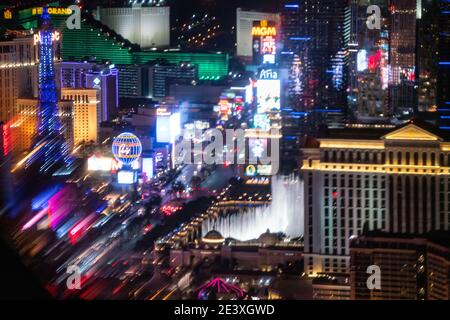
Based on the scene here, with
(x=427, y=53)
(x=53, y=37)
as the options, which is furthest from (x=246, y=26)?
(x=427, y=53)

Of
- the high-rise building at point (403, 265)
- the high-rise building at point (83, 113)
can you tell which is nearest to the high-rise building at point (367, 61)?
the high-rise building at point (83, 113)

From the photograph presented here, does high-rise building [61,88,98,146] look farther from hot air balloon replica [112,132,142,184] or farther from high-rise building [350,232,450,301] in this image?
high-rise building [350,232,450,301]

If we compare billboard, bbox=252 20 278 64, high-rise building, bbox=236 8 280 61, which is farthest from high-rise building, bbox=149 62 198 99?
billboard, bbox=252 20 278 64

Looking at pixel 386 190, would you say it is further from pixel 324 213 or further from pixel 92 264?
pixel 92 264

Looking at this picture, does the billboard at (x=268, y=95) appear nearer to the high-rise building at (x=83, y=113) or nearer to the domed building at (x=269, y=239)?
the high-rise building at (x=83, y=113)
